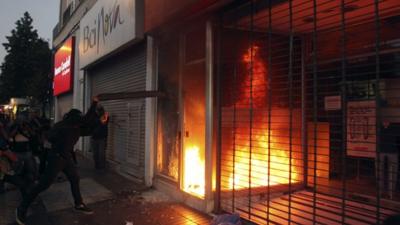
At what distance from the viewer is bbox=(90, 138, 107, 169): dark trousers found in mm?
10820

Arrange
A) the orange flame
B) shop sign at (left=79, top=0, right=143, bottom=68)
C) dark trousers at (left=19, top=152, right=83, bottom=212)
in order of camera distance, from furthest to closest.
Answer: shop sign at (left=79, top=0, right=143, bottom=68)
the orange flame
dark trousers at (left=19, top=152, right=83, bottom=212)

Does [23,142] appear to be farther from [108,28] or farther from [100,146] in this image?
[108,28]

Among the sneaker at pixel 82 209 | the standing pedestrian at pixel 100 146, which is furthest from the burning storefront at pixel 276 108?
the standing pedestrian at pixel 100 146

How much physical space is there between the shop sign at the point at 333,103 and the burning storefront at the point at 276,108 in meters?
0.02

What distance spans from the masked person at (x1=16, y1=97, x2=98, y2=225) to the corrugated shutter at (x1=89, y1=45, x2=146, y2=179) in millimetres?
2547

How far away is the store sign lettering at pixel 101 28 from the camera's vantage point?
965 centimetres

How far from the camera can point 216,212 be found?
6031mm

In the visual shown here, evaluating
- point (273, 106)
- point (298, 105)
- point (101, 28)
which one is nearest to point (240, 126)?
point (273, 106)

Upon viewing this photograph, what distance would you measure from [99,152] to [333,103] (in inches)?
275

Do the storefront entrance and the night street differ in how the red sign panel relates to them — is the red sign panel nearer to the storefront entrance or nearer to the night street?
the night street

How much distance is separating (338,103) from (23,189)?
5.38m

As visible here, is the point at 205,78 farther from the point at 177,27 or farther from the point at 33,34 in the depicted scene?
the point at 33,34

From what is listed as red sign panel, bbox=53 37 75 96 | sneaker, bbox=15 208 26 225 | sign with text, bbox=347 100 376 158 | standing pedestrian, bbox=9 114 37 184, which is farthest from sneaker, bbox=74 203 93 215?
red sign panel, bbox=53 37 75 96

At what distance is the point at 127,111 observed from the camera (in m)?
10.2
